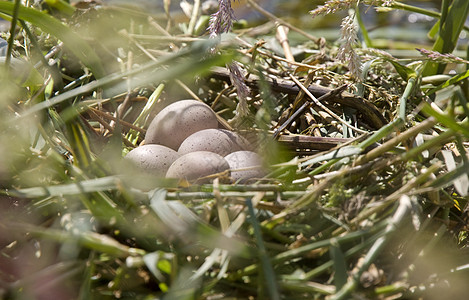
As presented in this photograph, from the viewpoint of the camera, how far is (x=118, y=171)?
0.95m

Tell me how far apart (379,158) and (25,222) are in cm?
65

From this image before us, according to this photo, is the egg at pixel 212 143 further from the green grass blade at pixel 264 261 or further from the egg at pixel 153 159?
the green grass blade at pixel 264 261

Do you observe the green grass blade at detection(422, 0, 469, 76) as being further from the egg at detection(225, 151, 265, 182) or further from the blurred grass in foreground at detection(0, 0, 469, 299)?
the egg at detection(225, 151, 265, 182)

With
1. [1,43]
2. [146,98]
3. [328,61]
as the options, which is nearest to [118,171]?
[146,98]

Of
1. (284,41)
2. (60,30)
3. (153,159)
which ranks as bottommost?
(153,159)

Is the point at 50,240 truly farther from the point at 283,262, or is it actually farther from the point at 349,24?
the point at 349,24

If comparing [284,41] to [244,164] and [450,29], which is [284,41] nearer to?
[450,29]

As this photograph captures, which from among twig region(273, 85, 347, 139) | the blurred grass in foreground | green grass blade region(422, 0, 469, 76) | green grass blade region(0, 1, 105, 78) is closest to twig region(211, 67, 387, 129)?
twig region(273, 85, 347, 139)

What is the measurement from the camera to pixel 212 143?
1146mm

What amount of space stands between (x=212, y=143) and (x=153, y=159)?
14cm

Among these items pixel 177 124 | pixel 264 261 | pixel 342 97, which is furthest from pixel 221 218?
pixel 342 97

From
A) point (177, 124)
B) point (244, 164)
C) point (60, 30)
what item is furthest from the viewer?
point (177, 124)

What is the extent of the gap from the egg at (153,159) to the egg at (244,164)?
0.44ft

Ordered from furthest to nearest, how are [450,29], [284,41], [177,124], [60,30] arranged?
[284,41]
[450,29]
[177,124]
[60,30]
